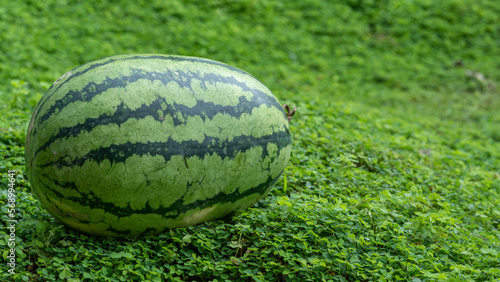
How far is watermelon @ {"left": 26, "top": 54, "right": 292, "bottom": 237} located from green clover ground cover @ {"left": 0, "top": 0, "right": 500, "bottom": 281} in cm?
22

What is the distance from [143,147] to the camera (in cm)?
269

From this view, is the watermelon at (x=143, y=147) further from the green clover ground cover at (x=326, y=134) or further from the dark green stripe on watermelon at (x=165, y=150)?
the green clover ground cover at (x=326, y=134)

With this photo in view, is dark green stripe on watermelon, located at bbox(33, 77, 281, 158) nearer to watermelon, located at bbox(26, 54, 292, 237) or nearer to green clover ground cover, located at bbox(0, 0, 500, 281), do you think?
watermelon, located at bbox(26, 54, 292, 237)

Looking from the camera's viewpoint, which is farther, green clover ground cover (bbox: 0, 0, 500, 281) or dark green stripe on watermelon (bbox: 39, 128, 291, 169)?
green clover ground cover (bbox: 0, 0, 500, 281)

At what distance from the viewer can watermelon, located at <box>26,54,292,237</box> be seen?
8.75 feet

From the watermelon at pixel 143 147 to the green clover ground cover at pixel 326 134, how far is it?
0.22 meters

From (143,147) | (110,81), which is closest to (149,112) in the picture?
(143,147)

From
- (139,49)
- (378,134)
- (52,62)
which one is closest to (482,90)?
(378,134)

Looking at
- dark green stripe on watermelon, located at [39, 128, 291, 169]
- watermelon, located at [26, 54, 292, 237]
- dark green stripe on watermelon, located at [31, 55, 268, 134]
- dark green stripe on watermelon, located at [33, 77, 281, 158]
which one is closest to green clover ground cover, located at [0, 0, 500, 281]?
watermelon, located at [26, 54, 292, 237]

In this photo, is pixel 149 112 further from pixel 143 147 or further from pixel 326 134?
pixel 326 134

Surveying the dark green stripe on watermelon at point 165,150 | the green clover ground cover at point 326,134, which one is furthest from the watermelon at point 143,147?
the green clover ground cover at point 326,134

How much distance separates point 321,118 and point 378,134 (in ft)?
2.39

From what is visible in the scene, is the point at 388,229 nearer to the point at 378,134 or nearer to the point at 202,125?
the point at 202,125

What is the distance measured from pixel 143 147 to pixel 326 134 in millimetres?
2538
